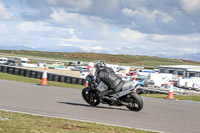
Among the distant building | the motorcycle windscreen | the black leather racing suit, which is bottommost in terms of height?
the motorcycle windscreen

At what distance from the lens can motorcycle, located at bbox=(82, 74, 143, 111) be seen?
400 inches

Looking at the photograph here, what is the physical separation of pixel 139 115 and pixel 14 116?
365 cm

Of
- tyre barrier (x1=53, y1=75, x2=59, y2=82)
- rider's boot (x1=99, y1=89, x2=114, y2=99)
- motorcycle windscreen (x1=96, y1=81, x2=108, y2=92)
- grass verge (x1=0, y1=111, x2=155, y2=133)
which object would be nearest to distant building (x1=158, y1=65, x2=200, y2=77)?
tyre barrier (x1=53, y1=75, x2=59, y2=82)

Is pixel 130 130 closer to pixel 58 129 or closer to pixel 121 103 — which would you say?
pixel 58 129

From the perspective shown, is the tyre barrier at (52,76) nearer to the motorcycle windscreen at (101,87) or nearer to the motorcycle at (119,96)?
the motorcycle at (119,96)

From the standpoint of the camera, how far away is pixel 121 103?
34.0 feet

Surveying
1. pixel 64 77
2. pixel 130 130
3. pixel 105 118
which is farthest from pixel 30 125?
pixel 64 77

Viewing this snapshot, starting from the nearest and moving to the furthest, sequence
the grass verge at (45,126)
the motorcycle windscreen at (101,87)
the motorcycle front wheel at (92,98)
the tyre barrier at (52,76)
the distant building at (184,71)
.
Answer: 1. the grass verge at (45,126)
2. the motorcycle windscreen at (101,87)
3. the motorcycle front wheel at (92,98)
4. the tyre barrier at (52,76)
5. the distant building at (184,71)

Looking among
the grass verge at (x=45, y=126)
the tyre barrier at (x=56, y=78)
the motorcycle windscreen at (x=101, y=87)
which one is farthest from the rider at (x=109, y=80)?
the tyre barrier at (x=56, y=78)

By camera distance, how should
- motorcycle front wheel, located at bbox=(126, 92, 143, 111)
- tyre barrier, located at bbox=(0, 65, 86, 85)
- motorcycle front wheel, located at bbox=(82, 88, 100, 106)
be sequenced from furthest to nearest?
tyre barrier, located at bbox=(0, 65, 86, 85) → motorcycle front wheel, located at bbox=(82, 88, 100, 106) → motorcycle front wheel, located at bbox=(126, 92, 143, 111)

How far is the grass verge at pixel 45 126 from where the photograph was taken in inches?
239

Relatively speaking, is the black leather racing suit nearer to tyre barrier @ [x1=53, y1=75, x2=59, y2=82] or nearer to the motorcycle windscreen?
the motorcycle windscreen

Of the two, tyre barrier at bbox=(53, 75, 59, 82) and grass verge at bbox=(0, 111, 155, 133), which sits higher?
tyre barrier at bbox=(53, 75, 59, 82)

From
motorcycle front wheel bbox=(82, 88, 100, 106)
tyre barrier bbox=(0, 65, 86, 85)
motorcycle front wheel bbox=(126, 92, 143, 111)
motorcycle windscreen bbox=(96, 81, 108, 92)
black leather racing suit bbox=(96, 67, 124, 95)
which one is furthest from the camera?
tyre barrier bbox=(0, 65, 86, 85)
